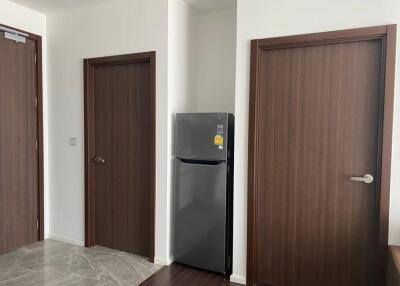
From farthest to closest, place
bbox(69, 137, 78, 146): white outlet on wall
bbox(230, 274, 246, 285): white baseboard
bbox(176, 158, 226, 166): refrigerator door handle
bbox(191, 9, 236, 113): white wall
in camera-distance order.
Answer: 1. bbox(69, 137, 78, 146): white outlet on wall
2. bbox(191, 9, 236, 113): white wall
3. bbox(176, 158, 226, 166): refrigerator door handle
4. bbox(230, 274, 246, 285): white baseboard

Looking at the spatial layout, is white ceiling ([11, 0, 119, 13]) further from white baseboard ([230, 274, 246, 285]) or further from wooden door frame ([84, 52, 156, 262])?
white baseboard ([230, 274, 246, 285])

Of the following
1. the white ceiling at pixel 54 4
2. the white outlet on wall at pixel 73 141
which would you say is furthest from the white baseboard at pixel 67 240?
the white ceiling at pixel 54 4

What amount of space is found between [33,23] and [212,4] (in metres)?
2.00

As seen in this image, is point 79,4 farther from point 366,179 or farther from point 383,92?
point 366,179

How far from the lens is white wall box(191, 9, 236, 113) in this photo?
303cm

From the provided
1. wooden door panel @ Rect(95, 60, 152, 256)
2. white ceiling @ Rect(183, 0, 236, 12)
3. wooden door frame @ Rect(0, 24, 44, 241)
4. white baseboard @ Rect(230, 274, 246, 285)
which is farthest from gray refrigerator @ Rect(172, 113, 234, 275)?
wooden door frame @ Rect(0, 24, 44, 241)

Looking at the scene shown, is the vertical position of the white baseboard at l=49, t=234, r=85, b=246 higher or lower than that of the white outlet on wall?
lower

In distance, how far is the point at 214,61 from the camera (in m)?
3.12

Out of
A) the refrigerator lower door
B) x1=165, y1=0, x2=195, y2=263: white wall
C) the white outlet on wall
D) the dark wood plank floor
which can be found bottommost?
the dark wood plank floor

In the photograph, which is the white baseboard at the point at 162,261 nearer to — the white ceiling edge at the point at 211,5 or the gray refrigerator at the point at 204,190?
the gray refrigerator at the point at 204,190

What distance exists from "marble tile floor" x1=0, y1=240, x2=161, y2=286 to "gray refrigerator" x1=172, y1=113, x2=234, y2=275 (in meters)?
0.44

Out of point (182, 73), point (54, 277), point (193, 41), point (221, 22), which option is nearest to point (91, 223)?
point (54, 277)

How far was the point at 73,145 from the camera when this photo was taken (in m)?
3.17

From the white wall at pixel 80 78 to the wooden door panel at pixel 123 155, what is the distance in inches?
A: 7.1
